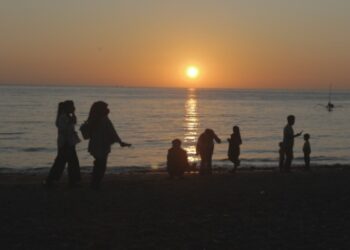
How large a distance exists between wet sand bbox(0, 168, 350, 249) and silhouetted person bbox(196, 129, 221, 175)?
10.7 ft

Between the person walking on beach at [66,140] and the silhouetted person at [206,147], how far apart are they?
15.6 ft

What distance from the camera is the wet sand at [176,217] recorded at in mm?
6496

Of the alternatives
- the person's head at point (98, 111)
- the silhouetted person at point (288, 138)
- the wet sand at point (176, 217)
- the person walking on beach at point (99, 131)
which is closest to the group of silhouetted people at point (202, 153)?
the silhouetted person at point (288, 138)

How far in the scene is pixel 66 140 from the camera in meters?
10.2

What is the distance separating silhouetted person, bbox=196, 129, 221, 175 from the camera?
47.3ft

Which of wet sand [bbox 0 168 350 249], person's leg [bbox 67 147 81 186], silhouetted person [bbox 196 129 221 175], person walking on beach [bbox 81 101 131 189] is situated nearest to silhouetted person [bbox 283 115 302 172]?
silhouetted person [bbox 196 129 221 175]

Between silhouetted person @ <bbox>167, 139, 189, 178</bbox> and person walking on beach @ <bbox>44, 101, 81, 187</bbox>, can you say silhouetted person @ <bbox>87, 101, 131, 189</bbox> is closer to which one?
person walking on beach @ <bbox>44, 101, 81, 187</bbox>

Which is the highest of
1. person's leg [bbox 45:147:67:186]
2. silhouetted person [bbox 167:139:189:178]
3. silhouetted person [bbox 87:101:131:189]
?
silhouetted person [bbox 87:101:131:189]

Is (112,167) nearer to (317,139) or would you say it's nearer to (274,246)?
(274,246)

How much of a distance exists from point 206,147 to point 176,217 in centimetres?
679

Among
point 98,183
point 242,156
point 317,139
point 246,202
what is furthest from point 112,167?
point 317,139

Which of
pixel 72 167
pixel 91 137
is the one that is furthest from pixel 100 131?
pixel 72 167

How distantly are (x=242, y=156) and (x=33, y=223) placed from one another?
20.5m

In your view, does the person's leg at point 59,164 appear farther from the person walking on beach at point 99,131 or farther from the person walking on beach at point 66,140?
the person walking on beach at point 99,131
